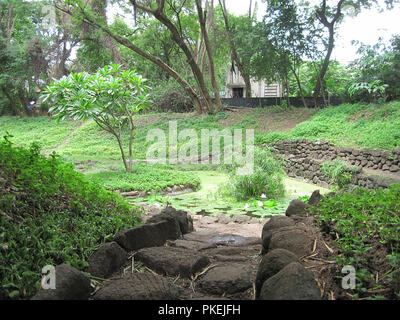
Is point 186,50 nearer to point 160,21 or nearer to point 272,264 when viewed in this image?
point 160,21

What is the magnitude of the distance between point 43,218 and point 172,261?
2.82 ft

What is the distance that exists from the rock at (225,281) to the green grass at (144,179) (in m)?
5.36

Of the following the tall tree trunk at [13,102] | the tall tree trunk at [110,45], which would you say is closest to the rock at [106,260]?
the tall tree trunk at [110,45]

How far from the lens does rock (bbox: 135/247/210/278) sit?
212 centimetres

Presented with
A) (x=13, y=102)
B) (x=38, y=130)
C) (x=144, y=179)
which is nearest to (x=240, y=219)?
(x=144, y=179)

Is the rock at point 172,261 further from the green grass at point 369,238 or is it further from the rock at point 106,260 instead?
the green grass at point 369,238

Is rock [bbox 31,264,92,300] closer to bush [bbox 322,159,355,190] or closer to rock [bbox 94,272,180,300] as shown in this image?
rock [bbox 94,272,180,300]

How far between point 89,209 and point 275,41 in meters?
13.8

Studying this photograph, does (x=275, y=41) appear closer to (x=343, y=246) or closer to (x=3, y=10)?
(x=343, y=246)

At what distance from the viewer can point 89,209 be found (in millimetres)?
2664

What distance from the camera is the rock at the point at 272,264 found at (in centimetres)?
180

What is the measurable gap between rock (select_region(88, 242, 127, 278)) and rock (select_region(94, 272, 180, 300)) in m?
0.29

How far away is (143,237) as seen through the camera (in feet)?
8.25

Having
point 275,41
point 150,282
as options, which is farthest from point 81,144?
point 150,282
